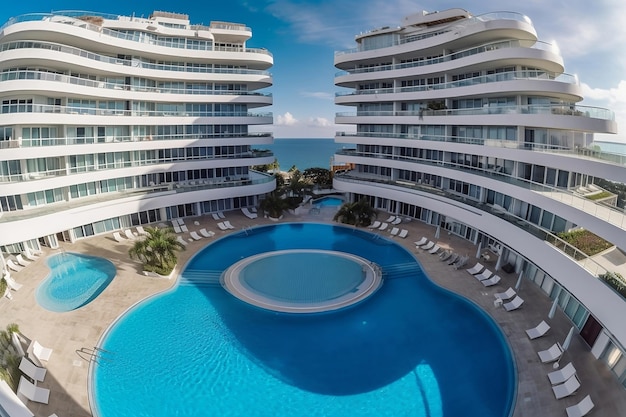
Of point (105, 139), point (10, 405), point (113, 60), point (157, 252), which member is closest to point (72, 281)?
point (157, 252)

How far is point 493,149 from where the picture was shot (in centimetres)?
2742

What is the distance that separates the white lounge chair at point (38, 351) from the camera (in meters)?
16.2

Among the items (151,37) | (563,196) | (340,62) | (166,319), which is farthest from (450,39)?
(166,319)

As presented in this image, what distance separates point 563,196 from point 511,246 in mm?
4621

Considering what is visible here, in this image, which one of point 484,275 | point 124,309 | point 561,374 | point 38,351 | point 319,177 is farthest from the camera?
point 319,177

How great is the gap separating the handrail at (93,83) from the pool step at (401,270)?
25.4m

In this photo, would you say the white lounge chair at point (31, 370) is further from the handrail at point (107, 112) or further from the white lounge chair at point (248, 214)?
the white lounge chair at point (248, 214)

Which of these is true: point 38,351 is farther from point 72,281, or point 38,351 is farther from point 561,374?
point 561,374

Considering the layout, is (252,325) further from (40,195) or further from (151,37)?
(151,37)

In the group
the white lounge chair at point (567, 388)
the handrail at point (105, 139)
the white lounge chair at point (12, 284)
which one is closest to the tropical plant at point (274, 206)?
the handrail at point (105, 139)

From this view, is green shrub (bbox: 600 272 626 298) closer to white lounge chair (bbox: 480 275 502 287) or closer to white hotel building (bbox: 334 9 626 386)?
white hotel building (bbox: 334 9 626 386)

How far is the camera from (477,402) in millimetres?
14773

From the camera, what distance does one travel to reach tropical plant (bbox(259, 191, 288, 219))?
3753cm

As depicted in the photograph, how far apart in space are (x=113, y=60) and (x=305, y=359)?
32.6m
